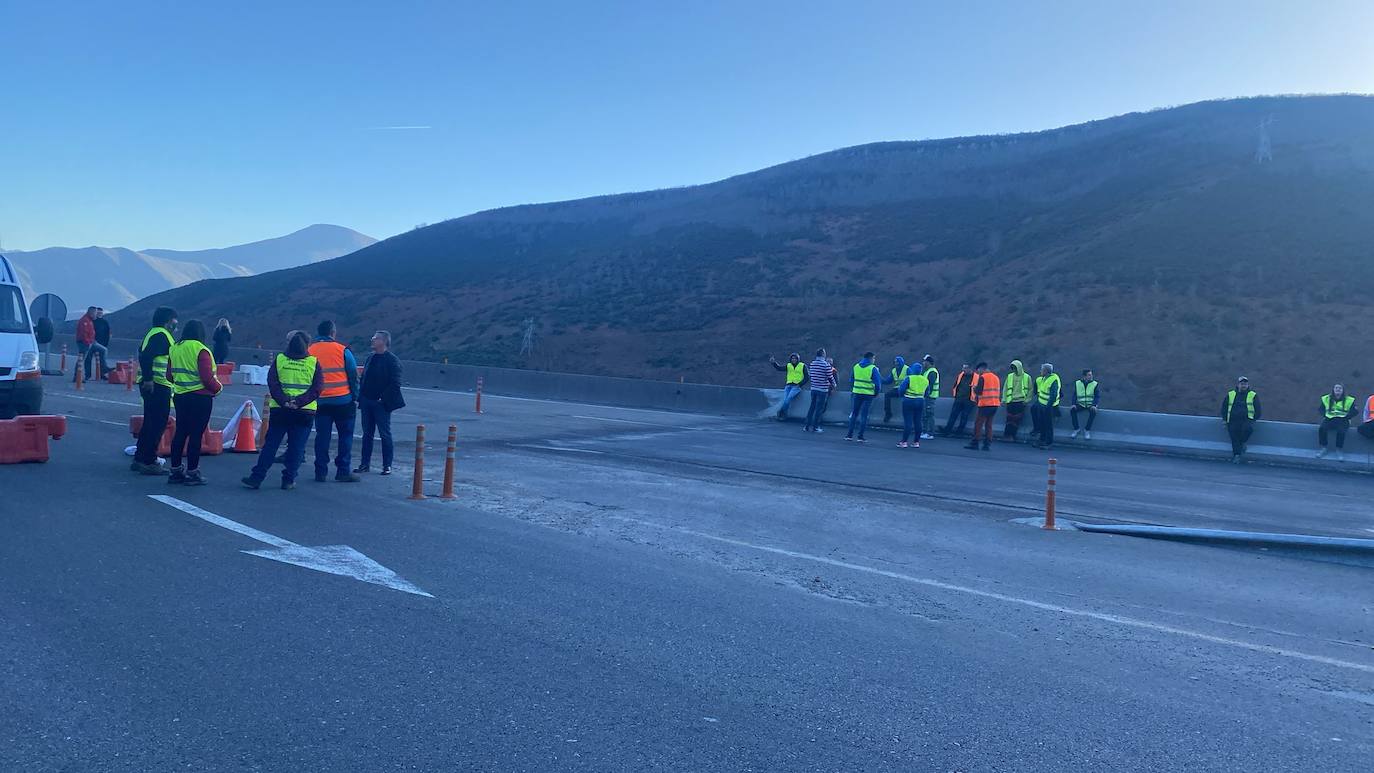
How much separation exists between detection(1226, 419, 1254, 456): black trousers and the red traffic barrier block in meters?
19.8

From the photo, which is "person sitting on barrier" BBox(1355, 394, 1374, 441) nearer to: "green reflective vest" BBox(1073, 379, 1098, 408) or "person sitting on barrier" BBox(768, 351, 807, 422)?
"green reflective vest" BBox(1073, 379, 1098, 408)

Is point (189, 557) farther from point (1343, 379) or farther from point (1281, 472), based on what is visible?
point (1343, 379)

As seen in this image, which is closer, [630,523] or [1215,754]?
[1215,754]

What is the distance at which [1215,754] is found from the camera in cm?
469

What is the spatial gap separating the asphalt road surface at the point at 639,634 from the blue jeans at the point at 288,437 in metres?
0.33

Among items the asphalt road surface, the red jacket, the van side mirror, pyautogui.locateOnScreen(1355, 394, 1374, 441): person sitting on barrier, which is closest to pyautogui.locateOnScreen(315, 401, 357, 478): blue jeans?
the asphalt road surface

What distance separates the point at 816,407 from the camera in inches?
893

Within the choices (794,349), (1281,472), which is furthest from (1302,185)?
(1281,472)

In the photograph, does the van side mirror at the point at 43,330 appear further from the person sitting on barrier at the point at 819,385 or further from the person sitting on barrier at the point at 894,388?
the person sitting on barrier at the point at 894,388

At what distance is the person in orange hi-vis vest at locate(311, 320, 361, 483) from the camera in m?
11.3

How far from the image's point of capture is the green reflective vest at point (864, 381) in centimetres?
2050

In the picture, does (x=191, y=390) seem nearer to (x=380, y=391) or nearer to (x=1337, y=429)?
(x=380, y=391)

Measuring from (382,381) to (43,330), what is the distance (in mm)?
5307

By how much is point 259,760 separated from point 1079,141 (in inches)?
3121
